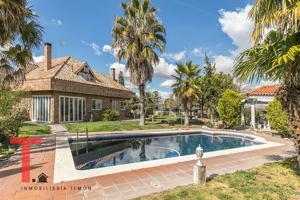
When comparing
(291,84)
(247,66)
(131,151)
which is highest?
(247,66)

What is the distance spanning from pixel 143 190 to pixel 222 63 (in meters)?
27.2

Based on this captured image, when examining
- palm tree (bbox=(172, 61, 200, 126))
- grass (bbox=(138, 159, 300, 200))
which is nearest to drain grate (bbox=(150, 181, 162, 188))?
grass (bbox=(138, 159, 300, 200))

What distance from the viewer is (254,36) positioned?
5.75 m

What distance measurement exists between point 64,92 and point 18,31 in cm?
1308

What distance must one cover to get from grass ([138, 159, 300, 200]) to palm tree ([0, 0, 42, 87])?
25.3 feet

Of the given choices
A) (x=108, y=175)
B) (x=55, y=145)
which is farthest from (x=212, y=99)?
(x=108, y=175)

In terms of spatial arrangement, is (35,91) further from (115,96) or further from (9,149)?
(9,149)

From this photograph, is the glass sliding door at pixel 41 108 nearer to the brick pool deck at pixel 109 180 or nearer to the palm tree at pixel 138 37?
the palm tree at pixel 138 37

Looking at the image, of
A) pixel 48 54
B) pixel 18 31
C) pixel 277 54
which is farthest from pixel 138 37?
pixel 277 54

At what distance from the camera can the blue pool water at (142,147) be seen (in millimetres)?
10212

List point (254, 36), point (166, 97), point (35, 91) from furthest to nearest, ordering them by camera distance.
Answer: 1. point (166, 97)
2. point (35, 91)
3. point (254, 36)

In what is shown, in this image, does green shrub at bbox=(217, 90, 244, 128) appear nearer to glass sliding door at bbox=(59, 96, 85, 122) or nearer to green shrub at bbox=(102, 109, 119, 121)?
green shrub at bbox=(102, 109, 119, 121)

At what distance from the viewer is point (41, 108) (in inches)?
844

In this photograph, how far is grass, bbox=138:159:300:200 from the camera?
506 cm
